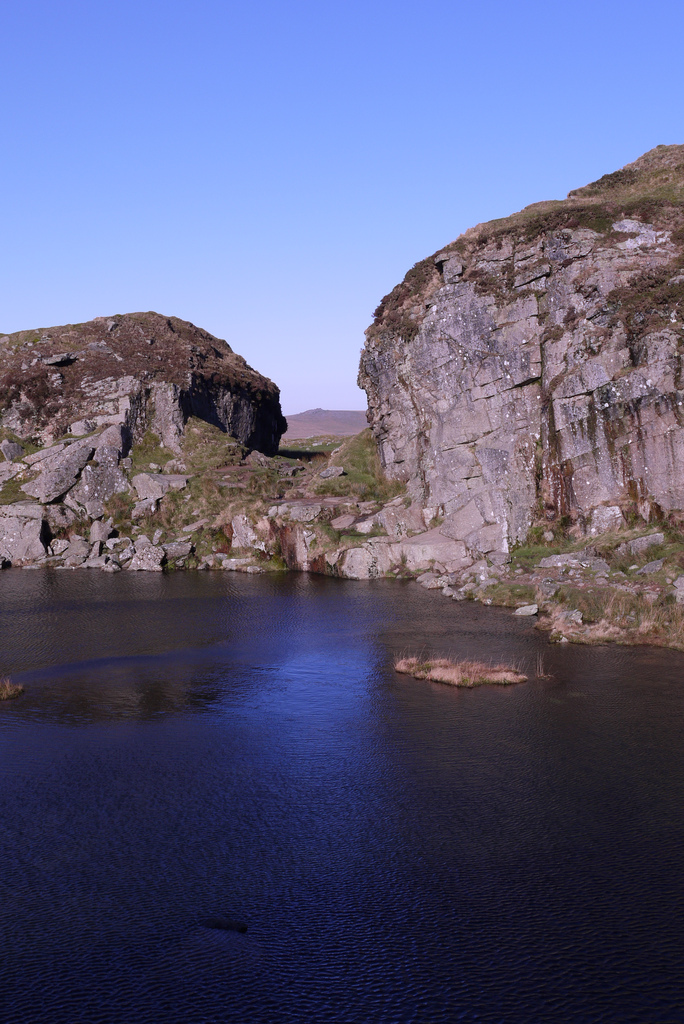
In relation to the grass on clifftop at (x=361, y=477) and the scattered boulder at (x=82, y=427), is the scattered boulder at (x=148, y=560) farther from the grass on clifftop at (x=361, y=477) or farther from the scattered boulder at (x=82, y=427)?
the scattered boulder at (x=82, y=427)

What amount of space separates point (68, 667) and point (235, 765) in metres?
13.9

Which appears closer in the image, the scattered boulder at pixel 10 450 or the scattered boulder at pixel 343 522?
the scattered boulder at pixel 343 522

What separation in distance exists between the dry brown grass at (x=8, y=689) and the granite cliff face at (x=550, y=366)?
2726 cm

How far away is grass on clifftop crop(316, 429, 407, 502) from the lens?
2259 inches

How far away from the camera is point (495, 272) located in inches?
2034

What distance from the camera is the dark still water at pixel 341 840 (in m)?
11.7

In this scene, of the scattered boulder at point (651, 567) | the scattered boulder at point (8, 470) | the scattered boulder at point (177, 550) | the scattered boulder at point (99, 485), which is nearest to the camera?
the scattered boulder at point (651, 567)

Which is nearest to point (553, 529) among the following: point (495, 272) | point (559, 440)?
point (559, 440)

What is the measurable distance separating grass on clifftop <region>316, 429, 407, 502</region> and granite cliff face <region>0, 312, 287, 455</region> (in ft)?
55.1

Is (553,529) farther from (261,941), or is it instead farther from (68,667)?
(261,941)

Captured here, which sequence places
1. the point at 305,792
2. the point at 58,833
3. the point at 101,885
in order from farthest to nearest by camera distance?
the point at 305,792
the point at 58,833
the point at 101,885

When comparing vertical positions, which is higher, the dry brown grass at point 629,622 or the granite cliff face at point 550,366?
the granite cliff face at point 550,366

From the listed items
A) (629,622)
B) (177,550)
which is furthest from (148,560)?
(629,622)

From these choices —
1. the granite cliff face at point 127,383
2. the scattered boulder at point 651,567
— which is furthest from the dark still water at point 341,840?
the granite cliff face at point 127,383
